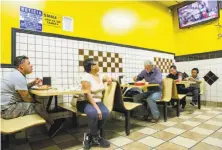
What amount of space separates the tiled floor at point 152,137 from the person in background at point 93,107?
0.39 feet

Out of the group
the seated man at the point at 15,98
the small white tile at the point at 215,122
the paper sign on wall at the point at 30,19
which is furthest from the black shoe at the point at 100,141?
the small white tile at the point at 215,122

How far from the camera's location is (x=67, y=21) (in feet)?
9.93

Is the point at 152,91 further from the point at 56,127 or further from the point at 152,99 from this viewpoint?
the point at 56,127

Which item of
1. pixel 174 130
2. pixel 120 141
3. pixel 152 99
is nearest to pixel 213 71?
pixel 152 99

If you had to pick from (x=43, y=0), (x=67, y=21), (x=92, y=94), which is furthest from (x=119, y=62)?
(x=43, y=0)

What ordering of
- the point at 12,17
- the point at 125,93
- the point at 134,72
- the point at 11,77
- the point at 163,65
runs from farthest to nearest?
1. the point at 163,65
2. the point at 134,72
3. the point at 125,93
4. the point at 12,17
5. the point at 11,77

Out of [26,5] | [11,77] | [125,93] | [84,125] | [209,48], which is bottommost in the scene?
[84,125]

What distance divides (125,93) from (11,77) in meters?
2.47

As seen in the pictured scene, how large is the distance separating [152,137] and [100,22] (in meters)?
2.58

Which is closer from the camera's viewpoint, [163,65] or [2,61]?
[2,61]

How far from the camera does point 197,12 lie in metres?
4.79

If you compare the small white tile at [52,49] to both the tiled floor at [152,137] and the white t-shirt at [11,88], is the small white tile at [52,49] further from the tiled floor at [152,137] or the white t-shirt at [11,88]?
the tiled floor at [152,137]

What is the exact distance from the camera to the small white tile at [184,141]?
208 cm

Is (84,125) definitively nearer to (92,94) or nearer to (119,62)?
(92,94)
